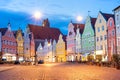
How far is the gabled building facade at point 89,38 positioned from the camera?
249 ft

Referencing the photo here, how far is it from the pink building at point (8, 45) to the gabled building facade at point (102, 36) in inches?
1337

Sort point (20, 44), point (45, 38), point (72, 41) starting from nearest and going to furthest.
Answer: point (72, 41)
point (20, 44)
point (45, 38)

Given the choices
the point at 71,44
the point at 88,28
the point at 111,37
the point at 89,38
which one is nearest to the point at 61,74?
the point at 111,37

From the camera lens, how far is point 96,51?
7300cm

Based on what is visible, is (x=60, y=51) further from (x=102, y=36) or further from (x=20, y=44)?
(x=102, y=36)

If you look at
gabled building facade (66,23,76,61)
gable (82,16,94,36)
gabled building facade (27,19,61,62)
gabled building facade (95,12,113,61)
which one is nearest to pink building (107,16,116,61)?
gabled building facade (95,12,113,61)

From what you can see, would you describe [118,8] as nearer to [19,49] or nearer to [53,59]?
[53,59]

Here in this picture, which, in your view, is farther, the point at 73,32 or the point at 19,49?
the point at 19,49

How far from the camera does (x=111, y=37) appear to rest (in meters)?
64.6

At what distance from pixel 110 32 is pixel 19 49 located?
53.7 metres

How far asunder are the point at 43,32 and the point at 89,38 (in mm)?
40292

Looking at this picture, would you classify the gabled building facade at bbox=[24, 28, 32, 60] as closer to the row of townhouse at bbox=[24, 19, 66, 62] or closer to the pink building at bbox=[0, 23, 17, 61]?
the row of townhouse at bbox=[24, 19, 66, 62]

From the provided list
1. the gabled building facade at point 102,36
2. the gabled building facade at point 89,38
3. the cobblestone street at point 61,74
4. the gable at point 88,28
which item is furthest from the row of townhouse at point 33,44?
the cobblestone street at point 61,74

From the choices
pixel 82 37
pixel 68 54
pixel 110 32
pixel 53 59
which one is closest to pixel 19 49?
pixel 53 59
